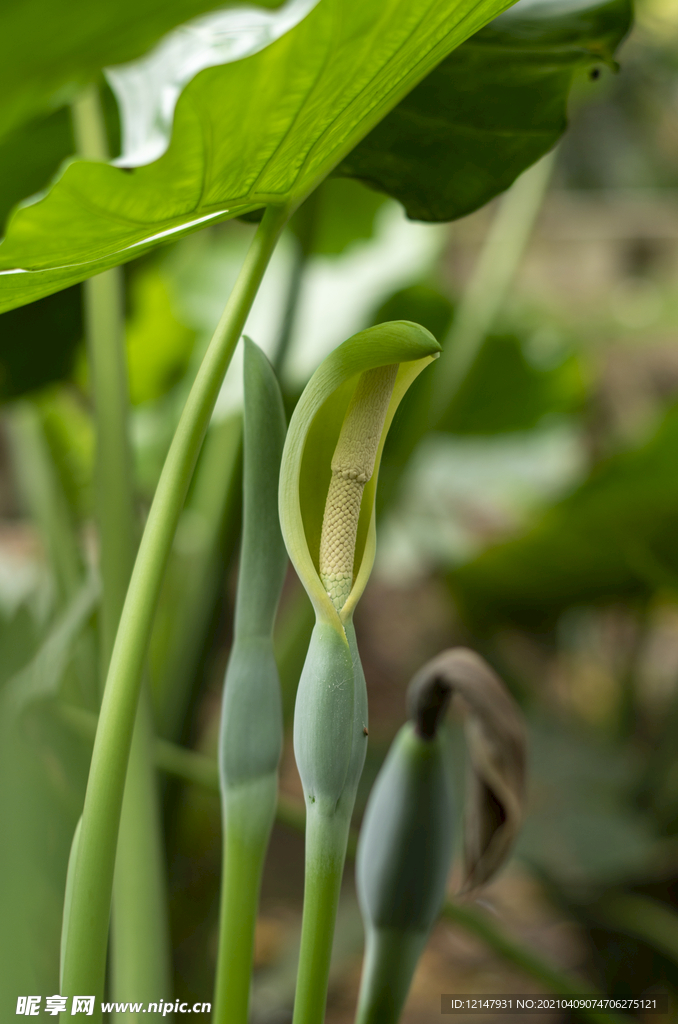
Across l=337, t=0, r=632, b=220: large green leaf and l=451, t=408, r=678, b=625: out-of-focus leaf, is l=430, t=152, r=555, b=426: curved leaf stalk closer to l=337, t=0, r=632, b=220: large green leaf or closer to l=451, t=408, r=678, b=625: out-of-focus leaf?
l=451, t=408, r=678, b=625: out-of-focus leaf

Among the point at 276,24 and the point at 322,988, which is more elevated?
the point at 276,24

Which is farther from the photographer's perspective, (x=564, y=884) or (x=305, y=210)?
(x=564, y=884)

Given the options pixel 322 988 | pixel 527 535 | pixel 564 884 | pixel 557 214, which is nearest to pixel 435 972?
pixel 564 884

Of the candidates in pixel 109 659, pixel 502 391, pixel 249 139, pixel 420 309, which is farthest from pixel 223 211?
pixel 502 391

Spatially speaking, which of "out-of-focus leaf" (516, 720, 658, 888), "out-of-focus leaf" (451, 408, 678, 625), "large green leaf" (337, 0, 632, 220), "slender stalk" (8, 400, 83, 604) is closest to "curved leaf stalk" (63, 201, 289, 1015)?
"large green leaf" (337, 0, 632, 220)

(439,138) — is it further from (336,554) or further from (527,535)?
(527,535)

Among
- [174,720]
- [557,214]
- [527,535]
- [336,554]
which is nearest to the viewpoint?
[336,554]
